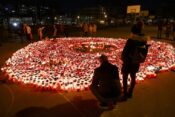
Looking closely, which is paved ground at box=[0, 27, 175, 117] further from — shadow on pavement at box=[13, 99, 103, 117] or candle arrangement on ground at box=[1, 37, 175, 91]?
candle arrangement on ground at box=[1, 37, 175, 91]

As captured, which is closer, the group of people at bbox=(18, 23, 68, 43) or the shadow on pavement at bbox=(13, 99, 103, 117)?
the shadow on pavement at bbox=(13, 99, 103, 117)

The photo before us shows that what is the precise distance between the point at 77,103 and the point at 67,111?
564mm

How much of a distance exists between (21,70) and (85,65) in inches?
106

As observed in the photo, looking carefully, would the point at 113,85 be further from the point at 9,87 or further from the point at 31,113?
the point at 9,87

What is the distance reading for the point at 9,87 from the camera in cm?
812

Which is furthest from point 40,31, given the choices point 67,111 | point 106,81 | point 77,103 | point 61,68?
point 106,81

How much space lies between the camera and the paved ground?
5895 mm

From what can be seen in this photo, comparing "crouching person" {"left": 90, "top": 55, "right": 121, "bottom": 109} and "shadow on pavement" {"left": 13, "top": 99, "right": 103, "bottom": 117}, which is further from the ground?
"crouching person" {"left": 90, "top": 55, "right": 121, "bottom": 109}

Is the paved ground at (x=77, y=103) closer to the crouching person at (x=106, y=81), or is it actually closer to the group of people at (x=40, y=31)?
the crouching person at (x=106, y=81)

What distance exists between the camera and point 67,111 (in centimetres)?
606

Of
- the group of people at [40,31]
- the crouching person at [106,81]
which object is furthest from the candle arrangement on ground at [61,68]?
the group of people at [40,31]

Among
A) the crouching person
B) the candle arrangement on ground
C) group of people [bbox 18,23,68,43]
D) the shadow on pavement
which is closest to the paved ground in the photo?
the shadow on pavement

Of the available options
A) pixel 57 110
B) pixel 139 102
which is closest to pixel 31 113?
pixel 57 110

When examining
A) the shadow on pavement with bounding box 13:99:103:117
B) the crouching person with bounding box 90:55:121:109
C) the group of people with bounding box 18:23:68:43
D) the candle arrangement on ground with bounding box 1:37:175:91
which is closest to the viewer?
the crouching person with bounding box 90:55:121:109
